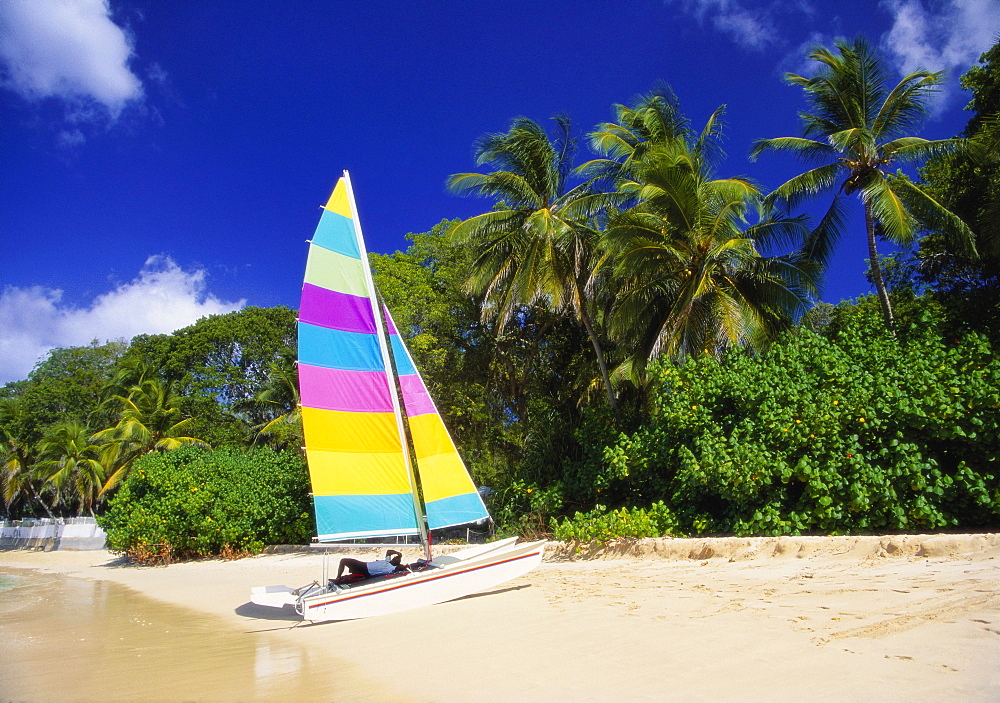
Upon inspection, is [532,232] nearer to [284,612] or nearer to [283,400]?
[284,612]

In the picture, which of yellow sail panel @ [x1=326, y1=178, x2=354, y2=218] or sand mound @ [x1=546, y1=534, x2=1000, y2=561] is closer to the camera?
sand mound @ [x1=546, y1=534, x2=1000, y2=561]

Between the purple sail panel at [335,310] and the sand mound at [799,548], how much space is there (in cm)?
586

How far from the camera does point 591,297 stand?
56.0 feet

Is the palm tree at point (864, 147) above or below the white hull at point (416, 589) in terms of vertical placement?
above

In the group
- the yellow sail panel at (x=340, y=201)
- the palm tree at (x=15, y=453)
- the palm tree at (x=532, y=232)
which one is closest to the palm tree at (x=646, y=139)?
the palm tree at (x=532, y=232)

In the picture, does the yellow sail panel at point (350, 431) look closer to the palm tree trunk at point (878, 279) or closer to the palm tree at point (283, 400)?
the palm tree trunk at point (878, 279)

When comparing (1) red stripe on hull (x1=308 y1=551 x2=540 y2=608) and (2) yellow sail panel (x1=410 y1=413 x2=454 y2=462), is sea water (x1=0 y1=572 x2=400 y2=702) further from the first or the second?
(2) yellow sail panel (x1=410 y1=413 x2=454 y2=462)

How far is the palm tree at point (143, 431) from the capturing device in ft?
92.2

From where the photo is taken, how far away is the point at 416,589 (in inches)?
328

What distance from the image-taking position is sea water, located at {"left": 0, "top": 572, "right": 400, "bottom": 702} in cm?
564

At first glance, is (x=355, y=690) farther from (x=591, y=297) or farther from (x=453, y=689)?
(x=591, y=297)

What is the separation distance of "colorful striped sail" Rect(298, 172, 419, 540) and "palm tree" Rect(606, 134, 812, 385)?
Answer: 6649 millimetres

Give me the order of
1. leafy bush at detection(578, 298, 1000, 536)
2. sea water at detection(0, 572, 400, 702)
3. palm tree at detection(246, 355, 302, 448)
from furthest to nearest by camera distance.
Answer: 1. palm tree at detection(246, 355, 302, 448)
2. leafy bush at detection(578, 298, 1000, 536)
3. sea water at detection(0, 572, 400, 702)

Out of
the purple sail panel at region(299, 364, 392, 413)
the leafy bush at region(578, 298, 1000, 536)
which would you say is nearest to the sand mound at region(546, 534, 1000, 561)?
the leafy bush at region(578, 298, 1000, 536)
